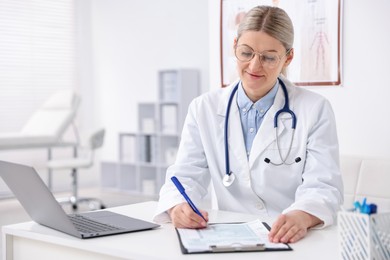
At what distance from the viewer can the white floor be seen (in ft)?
14.4

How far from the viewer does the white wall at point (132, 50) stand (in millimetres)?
5395

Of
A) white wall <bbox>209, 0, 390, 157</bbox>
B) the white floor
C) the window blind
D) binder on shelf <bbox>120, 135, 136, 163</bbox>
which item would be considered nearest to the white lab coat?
white wall <bbox>209, 0, 390, 157</bbox>

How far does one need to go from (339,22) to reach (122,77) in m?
3.68

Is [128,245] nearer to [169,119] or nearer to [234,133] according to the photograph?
[234,133]

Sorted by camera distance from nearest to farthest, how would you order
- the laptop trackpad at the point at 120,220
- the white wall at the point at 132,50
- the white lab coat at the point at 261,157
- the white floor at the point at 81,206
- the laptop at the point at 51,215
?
1. the laptop at the point at 51,215
2. the laptop trackpad at the point at 120,220
3. the white lab coat at the point at 261,157
4. the white floor at the point at 81,206
5. the white wall at the point at 132,50

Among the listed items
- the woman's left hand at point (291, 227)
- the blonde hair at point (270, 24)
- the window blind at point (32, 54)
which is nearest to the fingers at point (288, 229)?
the woman's left hand at point (291, 227)

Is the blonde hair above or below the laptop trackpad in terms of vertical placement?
above

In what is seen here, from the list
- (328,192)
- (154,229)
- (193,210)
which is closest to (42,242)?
(154,229)

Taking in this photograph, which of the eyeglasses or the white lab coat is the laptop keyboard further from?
the eyeglasses

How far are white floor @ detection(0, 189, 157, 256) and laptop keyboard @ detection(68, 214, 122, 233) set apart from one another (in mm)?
2912

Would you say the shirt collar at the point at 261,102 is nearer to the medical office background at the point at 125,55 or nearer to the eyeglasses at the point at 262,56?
the eyeglasses at the point at 262,56

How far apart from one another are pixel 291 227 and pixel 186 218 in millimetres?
281

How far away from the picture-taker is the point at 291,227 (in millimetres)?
1314

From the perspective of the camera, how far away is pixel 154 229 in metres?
1.44
